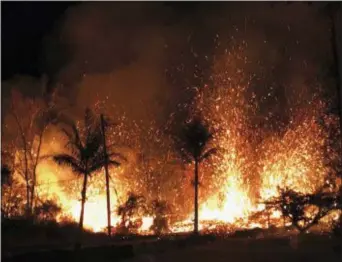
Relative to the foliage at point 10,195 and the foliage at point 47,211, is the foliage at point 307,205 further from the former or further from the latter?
the foliage at point 10,195

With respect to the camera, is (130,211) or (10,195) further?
(10,195)

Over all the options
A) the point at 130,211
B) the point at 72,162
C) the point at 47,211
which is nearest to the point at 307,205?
the point at 72,162

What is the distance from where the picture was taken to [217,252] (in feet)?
73.0

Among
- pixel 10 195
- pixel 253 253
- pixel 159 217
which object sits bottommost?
pixel 253 253

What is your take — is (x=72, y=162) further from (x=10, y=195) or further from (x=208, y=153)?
(x=10, y=195)

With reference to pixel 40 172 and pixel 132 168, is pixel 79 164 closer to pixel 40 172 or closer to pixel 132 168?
pixel 132 168

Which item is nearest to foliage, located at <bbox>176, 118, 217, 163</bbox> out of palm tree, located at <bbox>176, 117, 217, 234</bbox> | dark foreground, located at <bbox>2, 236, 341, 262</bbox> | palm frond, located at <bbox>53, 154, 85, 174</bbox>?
palm tree, located at <bbox>176, 117, 217, 234</bbox>

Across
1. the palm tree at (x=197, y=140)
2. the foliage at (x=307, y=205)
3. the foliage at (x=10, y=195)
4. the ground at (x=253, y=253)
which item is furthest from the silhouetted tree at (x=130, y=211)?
the foliage at (x=307, y=205)

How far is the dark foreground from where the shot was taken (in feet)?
67.5

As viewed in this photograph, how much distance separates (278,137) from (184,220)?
7841 millimetres

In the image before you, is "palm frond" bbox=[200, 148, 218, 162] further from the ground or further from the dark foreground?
the ground

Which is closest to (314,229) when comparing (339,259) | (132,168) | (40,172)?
(339,259)

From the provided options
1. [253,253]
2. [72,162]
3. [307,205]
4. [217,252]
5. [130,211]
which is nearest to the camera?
[253,253]

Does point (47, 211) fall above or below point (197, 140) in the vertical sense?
below
